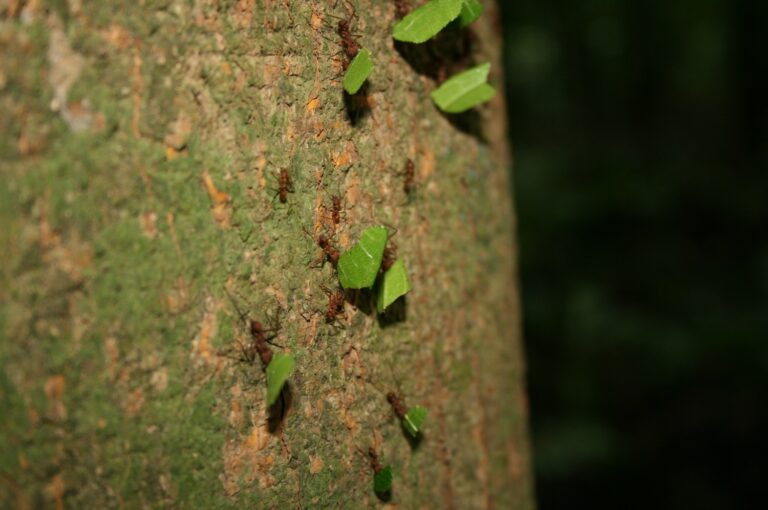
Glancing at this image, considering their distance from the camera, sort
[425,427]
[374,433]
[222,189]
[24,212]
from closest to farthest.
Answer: [24,212] → [222,189] → [374,433] → [425,427]

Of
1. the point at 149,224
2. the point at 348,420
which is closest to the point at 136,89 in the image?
the point at 149,224

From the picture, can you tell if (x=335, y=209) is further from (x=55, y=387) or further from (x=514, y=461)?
(x=514, y=461)

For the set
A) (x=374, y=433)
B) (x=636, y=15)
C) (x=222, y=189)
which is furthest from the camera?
(x=636, y=15)

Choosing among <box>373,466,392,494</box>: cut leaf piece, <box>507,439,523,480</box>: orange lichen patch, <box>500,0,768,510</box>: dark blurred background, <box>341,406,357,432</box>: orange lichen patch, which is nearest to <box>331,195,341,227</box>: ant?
<box>341,406,357,432</box>: orange lichen patch

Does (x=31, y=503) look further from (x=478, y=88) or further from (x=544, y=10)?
(x=544, y=10)

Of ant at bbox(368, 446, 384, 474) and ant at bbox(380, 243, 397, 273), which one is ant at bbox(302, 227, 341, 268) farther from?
ant at bbox(368, 446, 384, 474)

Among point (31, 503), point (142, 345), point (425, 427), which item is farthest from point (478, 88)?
point (31, 503)
